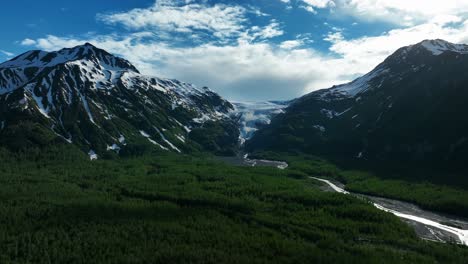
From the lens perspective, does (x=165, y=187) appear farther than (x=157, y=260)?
Yes

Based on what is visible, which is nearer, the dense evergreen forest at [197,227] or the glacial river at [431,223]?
the dense evergreen forest at [197,227]

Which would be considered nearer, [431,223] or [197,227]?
[197,227]

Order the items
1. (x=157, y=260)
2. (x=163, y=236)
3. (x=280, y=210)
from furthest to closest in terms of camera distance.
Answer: (x=280, y=210), (x=163, y=236), (x=157, y=260)

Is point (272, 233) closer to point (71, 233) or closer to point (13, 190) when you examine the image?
point (71, 233)

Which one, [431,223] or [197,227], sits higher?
[197,227]

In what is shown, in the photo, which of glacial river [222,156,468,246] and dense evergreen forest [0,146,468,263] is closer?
dense evergreen forest [0,146,468,263]

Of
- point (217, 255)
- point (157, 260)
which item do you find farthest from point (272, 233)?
point (157, 260)

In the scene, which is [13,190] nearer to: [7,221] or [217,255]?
[7,221]

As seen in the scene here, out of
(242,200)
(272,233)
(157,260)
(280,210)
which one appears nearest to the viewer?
(157,260)
